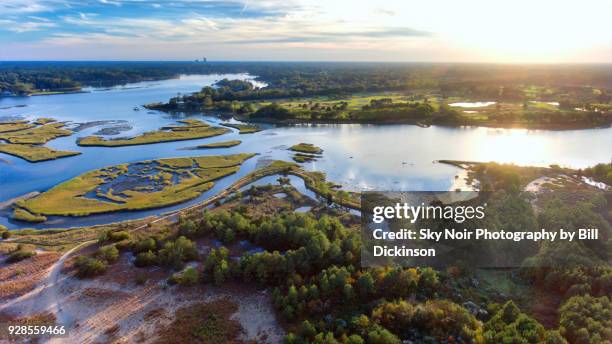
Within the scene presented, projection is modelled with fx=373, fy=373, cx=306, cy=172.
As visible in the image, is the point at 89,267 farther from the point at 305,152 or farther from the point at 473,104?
the point at 473,104

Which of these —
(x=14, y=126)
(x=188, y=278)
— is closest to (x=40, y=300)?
(x=188, y=278)

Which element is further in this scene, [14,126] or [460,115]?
[460,115]

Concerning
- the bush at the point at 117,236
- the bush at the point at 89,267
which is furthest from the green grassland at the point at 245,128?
the bush at the point at 89,267

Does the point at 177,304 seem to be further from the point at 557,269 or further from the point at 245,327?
the point at 557,269

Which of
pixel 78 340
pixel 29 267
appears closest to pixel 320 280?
pixel 78 340

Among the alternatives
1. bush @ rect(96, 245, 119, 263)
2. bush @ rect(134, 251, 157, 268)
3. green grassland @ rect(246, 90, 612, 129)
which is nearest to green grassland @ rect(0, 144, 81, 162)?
bush @ rect(96, 245, 119, 263)

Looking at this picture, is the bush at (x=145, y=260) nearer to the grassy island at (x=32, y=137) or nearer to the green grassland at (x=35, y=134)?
the grassy island at (x=32, y=137)

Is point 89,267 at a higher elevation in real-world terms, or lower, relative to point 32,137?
lower

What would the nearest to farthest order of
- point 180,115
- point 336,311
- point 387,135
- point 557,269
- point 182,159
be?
1. point 336,311
2. point 557,269
3. point 182,159
4. point 387,135
5. point 180,115
